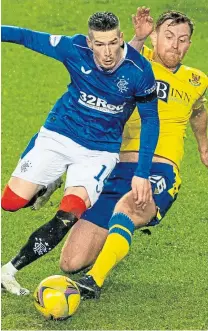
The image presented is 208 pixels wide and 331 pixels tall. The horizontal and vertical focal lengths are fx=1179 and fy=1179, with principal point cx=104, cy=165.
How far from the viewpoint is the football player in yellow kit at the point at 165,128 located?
9906 mm

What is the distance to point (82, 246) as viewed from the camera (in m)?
9.98

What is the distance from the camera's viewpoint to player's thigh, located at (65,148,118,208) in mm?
9211

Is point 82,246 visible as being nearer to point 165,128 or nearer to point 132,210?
point 132,210

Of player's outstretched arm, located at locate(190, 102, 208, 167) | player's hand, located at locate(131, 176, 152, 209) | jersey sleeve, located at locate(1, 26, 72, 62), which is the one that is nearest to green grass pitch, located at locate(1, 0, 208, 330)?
player's hand, located at locate(131, 176, 152, 209)

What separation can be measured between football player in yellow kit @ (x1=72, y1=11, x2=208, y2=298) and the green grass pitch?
494 millimetres

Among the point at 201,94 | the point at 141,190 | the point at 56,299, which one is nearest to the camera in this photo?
the point at 56,299

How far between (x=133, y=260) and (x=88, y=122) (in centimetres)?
157

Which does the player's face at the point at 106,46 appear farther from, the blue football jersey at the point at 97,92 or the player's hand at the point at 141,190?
the player's hand at the point at 141,190

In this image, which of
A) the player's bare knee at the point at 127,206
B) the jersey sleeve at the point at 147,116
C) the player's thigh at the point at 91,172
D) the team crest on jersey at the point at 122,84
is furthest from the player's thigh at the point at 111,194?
the team crest on jersey at the point at 122,84

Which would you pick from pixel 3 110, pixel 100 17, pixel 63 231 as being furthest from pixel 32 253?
pixel 3 110

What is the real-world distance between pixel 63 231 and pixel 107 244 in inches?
17.2

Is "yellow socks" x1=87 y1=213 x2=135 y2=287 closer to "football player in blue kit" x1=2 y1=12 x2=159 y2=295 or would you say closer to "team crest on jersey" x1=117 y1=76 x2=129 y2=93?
"football player in blue kit" x1=2 y1=12 x2=159 y2=295

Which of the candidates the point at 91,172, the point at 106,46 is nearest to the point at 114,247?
the point at 91,172

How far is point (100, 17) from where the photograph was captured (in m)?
9.10
